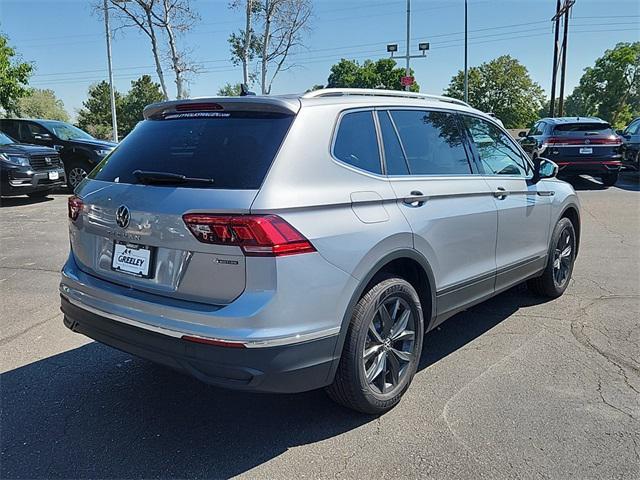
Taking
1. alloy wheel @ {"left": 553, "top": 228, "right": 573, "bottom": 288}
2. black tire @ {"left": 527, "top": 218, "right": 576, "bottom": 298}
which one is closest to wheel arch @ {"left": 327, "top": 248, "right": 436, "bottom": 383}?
black tire @ {"left": 527, "top": 218, "right": 576, "bottom": 298}

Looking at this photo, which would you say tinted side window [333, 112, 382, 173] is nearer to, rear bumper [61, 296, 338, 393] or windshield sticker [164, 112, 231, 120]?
windshield sticker [164, 112, 231, 120]

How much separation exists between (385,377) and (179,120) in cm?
193

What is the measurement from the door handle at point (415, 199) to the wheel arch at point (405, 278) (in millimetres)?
286

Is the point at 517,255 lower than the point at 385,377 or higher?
higher

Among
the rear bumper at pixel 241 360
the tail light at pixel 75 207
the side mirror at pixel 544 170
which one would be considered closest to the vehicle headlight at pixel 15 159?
the tail light at pixel 75 207

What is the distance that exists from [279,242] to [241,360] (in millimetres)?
565

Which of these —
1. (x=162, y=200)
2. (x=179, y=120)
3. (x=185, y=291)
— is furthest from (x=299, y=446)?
(x=179, y=120)

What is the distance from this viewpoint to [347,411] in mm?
3074

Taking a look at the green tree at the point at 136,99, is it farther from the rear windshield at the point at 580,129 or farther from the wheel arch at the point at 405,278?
the wheel arch at the point at 405,278

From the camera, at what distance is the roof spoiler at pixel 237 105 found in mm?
2705

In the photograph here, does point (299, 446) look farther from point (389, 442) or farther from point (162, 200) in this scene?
point (162, 200)

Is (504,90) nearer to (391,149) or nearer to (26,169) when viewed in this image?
(26,169)

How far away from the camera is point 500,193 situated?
398cm

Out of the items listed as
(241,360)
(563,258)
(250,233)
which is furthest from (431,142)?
(563,258)
